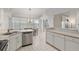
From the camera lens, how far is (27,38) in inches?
72.0

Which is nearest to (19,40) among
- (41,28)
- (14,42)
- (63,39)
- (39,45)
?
(14,42)

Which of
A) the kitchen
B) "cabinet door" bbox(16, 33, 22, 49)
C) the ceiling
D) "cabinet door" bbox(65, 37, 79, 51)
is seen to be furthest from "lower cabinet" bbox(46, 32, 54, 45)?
"cabinet door" bbox(16, 33, 22, 49)

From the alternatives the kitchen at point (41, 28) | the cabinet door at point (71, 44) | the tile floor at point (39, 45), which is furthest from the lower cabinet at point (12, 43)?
the cabinet door at point (71, 44)

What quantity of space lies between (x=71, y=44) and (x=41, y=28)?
0.74 metres

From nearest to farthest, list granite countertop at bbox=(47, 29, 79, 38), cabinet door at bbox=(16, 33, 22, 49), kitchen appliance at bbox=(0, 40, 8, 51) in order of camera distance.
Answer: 1. kitchen appliance at bbox=(0, 40, 8, 51)
2. granite countertop at bbox=(47, 29, 79, 38)
3. cabinet door at bbox=(16, 33, 22, 49)

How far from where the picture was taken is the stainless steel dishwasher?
1743 mm

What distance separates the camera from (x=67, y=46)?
1.59 m

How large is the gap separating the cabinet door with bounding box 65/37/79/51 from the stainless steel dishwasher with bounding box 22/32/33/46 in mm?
828

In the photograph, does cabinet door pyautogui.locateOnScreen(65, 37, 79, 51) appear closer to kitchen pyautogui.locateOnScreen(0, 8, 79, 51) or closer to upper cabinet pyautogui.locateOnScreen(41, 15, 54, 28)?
kitchen pyautogui.locateOnScreen(0, 8, 79, 51)

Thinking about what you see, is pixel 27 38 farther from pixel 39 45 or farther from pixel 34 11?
pixel 34 11

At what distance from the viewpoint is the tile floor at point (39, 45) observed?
62.4 inches
